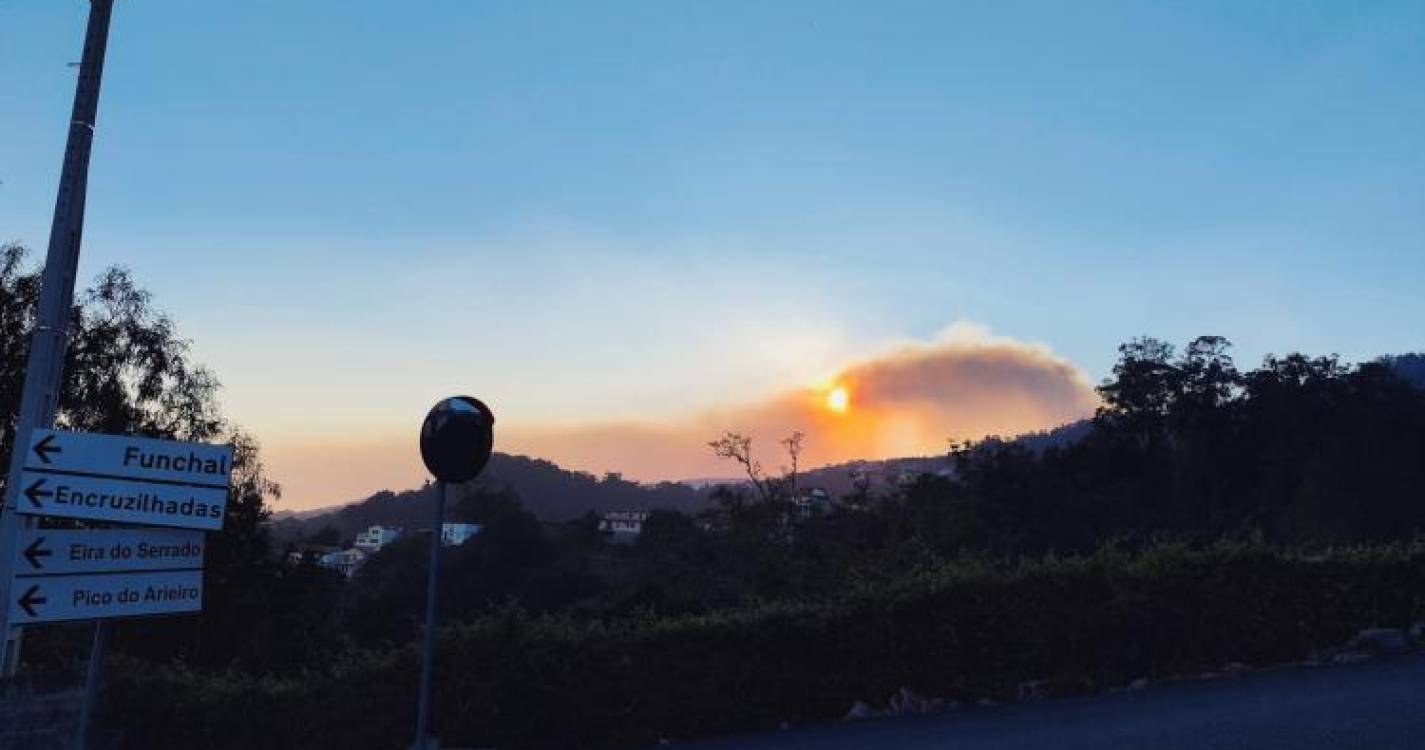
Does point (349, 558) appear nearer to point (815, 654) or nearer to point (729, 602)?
point (729, 602)

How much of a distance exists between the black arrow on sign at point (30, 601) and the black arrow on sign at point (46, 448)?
695 millimetres

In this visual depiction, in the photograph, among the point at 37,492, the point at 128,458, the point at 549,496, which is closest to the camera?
the point at 37,492

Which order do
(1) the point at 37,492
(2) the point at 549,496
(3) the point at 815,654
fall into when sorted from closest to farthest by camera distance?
(1) the point at 37,492 → (3) the point at 815,654 → (2) the point at 549,496

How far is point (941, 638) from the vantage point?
30.9 ft

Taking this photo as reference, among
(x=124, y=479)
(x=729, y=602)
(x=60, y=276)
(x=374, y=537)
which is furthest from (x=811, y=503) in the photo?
(x=374, y=537)

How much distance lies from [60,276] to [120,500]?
233 cm

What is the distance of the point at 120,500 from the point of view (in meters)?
5.90

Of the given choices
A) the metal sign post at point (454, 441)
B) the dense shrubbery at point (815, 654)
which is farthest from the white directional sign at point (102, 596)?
the dense shrubbery at point (815, 654)

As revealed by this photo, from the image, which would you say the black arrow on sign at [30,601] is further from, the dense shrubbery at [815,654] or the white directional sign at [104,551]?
the dense shrubbery at [815,654]

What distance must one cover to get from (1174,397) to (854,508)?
4284 centimetres

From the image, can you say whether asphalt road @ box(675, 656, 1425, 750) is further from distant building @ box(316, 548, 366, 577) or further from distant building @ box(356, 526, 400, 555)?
distant building @ box(356, 526, 400, 555)

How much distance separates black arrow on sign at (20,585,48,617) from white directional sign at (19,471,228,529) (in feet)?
1.33

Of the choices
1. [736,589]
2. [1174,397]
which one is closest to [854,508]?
[736,589]

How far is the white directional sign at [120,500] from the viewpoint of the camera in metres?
5.71
